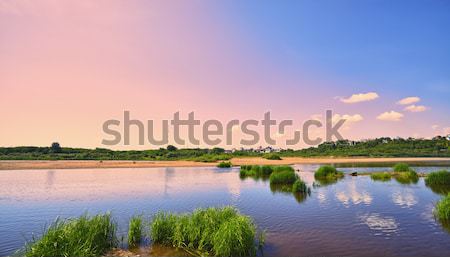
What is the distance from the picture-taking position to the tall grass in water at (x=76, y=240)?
33.8 ft

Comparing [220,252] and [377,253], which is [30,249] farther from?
[377,253]

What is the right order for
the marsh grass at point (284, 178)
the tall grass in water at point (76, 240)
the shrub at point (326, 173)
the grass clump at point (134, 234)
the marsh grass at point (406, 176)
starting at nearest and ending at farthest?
the tall grass in water at point (76, 240) < the grass clump at point (134, 234) < the marsh grass at point (284, 178) < the marsh grass at point (406, 176) < the shrub at point (326, 173)

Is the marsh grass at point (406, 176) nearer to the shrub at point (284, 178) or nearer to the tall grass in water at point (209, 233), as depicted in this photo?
the shrub at point (284, 178)

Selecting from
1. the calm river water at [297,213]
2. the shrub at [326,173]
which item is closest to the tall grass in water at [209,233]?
the calm river water at [297,213]

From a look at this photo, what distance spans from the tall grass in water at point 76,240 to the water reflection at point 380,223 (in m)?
12.6

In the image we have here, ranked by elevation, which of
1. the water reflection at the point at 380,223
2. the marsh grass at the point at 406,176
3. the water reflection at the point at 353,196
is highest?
the marsh grass at the point at 406,176

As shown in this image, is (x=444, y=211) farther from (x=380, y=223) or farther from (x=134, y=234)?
(x=134, y=234)

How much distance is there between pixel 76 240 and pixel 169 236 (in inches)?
150

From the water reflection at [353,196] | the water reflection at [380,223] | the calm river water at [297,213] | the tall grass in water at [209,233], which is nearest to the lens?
the tall grass in water at [209,233]

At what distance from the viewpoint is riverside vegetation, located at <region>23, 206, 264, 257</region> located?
10633 millimetres

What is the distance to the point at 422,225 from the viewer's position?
16.3 m

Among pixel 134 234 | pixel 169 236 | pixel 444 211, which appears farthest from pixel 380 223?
pixel 134 234

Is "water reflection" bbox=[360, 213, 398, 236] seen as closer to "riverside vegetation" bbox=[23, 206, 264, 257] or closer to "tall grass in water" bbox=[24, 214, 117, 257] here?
"riverside vegetation" bbox=[23, 206, 264, 257]

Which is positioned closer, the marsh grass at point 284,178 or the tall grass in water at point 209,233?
the tall grass in water at point 209,233
